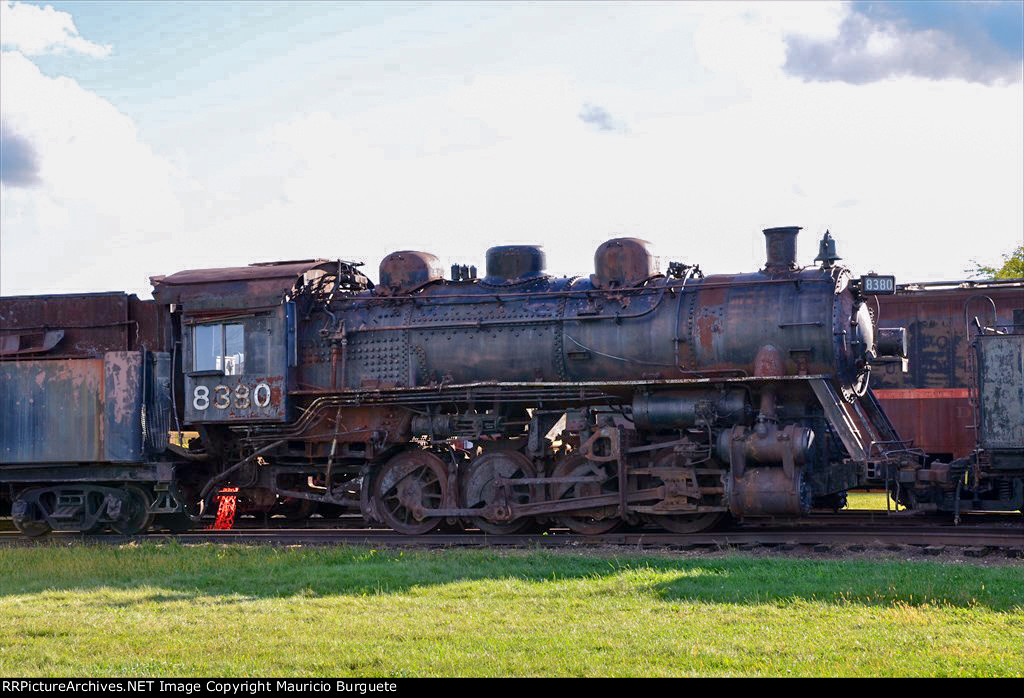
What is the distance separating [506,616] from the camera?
9.82 meters

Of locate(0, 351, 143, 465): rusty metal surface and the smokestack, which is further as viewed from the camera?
locate(0, 351, 143, 465): rusty metal surface

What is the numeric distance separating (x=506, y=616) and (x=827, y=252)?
7794 millimetres

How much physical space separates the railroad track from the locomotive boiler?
370 millimetres

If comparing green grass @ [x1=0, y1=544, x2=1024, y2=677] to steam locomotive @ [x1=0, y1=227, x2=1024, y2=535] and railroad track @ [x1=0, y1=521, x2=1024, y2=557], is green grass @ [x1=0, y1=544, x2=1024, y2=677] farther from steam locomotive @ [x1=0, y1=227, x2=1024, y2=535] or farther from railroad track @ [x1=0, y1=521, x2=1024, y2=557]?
steam locomotive @ [x1=0, y1=227, x2=1024, y2=535]

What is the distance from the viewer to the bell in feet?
50.3

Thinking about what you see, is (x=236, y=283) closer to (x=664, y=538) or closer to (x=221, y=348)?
(x=221, y=348)

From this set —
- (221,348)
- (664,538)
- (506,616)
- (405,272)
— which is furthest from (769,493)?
(221,348)

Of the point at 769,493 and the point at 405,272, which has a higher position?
the point at 405,272

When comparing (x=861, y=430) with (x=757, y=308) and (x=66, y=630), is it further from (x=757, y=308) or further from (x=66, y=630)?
(x=66, y=630)

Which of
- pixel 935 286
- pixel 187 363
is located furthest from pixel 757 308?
pixel 187 363

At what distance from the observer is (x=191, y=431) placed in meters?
18.1

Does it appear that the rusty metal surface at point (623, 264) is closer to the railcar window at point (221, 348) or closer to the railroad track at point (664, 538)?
the railroad track at point (664, 538)

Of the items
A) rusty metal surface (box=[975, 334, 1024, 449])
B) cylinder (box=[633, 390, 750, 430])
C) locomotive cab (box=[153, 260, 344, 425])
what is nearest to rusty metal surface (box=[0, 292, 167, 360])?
locomotive cab (box=[153, 260, 344, 425])

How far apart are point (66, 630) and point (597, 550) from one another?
266 inches
